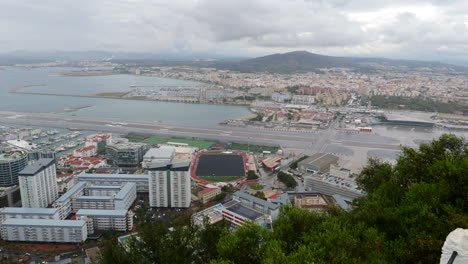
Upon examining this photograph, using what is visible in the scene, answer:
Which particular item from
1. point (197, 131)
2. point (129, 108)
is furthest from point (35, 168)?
point (129, 108)

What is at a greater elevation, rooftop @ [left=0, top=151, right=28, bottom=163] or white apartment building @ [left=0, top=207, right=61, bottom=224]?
rooftop @ [left=0, top=151, right=28, bottom=163]

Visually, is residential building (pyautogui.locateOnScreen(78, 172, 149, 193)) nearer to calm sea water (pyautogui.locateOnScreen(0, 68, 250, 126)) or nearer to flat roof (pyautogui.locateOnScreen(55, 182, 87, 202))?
flat roof (pyautogui.locateOnScreen(55, 182, 87, 202))

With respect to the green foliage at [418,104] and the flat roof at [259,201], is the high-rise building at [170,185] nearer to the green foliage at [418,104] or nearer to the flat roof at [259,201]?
the flat roof at [259,201]

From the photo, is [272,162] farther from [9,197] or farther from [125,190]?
[9,197]

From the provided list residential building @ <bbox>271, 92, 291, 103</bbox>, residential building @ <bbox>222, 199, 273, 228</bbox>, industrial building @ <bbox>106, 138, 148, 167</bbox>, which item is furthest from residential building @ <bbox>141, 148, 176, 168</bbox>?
residential building @ <bbox>271, 92, 291, 103</bbox>

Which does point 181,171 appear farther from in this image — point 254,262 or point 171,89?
point 171,89

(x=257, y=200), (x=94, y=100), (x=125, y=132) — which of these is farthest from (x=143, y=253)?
(x=94, y=100)

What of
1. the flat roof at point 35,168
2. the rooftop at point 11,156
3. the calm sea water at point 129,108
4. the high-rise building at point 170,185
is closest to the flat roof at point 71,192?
the flat roof at point 35,168
